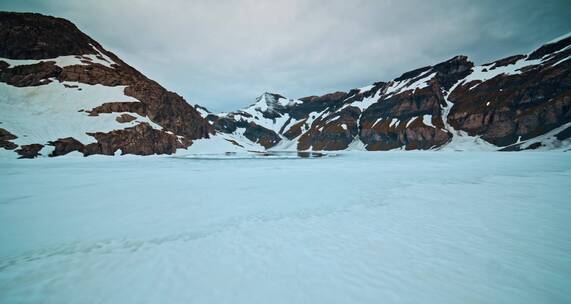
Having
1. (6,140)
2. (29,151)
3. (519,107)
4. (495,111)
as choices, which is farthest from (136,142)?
(519,107)

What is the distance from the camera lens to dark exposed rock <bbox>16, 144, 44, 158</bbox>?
45.5 metres

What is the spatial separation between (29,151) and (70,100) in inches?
1171

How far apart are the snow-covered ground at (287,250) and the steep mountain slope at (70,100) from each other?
54093 mm

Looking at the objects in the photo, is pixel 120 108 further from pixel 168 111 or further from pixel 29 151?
pixel 29 151

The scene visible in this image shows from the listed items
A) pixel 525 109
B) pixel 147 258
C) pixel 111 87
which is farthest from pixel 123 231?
pixel 525 109

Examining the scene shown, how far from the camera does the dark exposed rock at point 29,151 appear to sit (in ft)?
149

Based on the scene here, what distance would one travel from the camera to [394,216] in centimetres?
1012

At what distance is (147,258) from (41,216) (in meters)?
7.27

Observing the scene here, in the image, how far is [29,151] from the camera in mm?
46844

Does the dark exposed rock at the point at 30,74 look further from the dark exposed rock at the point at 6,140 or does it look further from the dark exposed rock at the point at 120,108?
the dark exposed rock at the point at 6,140

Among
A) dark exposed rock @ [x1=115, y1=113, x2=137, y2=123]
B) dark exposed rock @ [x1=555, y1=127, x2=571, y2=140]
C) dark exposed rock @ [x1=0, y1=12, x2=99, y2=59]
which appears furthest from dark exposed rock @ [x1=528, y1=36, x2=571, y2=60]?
dark exposed rock @ [x1=0, y1=12, x2=99, y2=59]

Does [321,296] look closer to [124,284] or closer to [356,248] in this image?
[356,248]

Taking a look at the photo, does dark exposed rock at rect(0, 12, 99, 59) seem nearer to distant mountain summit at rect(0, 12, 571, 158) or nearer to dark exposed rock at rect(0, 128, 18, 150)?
distant mountain summit at rect(0, 12, 571, 158)

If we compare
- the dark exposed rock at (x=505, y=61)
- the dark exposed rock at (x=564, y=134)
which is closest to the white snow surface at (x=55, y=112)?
the dark exposed rock at (x=564, y=134)
